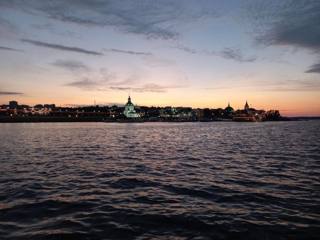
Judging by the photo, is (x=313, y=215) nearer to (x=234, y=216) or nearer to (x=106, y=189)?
(x=234, y=216)

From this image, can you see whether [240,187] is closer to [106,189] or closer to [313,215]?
[313,215]

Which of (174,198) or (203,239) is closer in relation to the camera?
(203,239)

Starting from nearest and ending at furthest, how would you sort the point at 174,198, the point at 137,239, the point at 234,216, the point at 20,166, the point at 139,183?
the point at 137,239
the point at 234,216
the point at 174,198
the point at 139,183
the point at 20,166

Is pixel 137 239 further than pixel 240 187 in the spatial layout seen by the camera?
No

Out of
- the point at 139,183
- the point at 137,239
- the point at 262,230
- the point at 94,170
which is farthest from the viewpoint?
the point at 94,170

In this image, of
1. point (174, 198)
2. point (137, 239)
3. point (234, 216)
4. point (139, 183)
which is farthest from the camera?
point (139, 183)

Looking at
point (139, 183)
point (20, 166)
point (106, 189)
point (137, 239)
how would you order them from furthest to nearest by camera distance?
point (20, 166)
point (139, 183)
point (106, 189)
point (137, 239)

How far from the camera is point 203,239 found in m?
11.5

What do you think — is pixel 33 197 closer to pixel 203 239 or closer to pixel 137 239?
pixel 137 239

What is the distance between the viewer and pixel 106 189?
19766mm

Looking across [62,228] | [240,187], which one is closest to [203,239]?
[62,228]

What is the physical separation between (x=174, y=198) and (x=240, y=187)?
533 cm

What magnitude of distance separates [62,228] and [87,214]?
2.04 metres

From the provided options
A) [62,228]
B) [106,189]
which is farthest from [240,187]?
[62,228]
